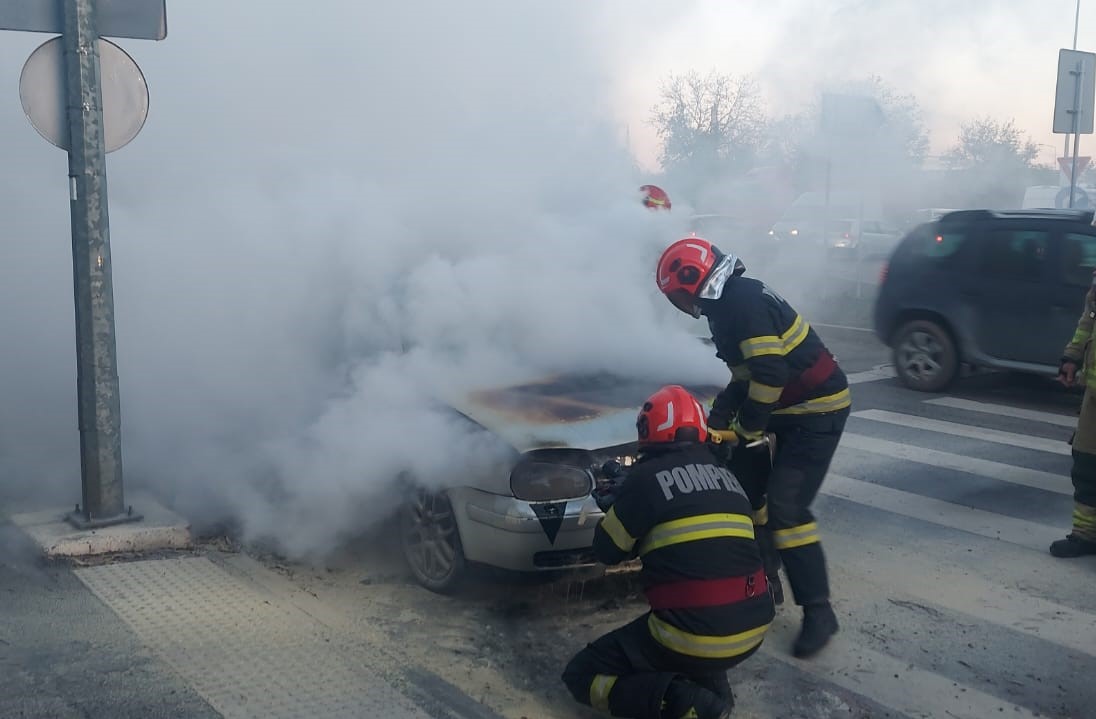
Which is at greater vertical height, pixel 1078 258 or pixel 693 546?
pixel 1078 258

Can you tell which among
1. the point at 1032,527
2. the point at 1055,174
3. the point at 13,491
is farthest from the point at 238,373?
the point at 1055,174

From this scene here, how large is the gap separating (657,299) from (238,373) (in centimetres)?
284

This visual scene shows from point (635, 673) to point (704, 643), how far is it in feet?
1.06

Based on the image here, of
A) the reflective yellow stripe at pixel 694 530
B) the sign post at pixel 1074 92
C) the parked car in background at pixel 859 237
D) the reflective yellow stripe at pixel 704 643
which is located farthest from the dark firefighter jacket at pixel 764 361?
the parked car in background at pixel 859 237

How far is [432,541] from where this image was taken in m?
4.82

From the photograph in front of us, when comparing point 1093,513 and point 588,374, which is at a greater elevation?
point 588,374

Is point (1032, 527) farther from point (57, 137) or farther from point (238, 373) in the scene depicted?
point (57, 137)

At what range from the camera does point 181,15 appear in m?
9.21

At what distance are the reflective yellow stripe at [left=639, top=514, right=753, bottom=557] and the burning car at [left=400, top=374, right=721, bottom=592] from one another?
0.93 metres

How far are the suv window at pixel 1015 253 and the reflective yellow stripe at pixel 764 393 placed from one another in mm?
5958

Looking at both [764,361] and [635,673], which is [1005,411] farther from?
[635,673]

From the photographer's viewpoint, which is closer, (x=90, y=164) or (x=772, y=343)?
(x=772, y=343)

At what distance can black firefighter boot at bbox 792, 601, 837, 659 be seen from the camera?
4.29 metres

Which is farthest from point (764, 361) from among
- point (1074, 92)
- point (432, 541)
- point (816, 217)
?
point (816, 217)
